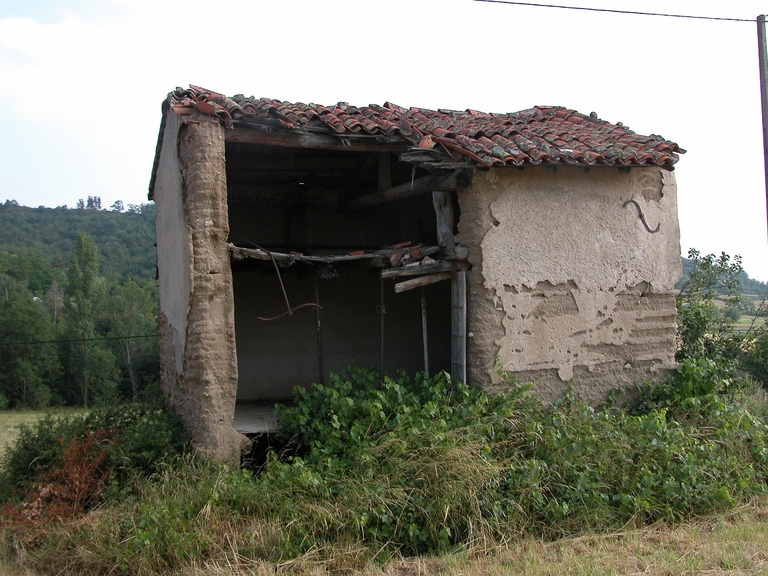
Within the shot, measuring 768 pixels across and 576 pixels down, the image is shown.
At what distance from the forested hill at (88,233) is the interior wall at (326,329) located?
125 ft

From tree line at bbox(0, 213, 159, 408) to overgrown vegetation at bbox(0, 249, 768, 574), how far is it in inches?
1032

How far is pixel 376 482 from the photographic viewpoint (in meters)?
5.70

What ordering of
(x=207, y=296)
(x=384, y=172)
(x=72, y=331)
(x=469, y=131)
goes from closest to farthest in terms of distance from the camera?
(x=207, y=296) → (x=469, y=131) → (x=384, y=172) → (x=72, y=331)

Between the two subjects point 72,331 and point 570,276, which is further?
point 72,331

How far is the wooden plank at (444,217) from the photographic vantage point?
7453 mm

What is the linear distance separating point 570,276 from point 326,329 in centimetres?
391

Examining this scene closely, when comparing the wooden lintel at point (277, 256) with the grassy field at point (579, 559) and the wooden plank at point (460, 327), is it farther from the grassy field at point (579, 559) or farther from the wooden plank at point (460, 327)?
the grassy field at point (579, 559)

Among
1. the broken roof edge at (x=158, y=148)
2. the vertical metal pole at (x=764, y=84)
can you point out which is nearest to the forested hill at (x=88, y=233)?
the broken roof edge at (x=158, y=148)

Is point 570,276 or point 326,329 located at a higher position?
point 570,276

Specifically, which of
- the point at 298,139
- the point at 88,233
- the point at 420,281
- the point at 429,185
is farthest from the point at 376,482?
the point at 88,233

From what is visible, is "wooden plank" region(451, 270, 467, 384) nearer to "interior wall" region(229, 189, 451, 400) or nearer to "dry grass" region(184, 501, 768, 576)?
"dry grass" region(184, 501, 768, 576)

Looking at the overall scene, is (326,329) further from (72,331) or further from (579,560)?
(72,331)

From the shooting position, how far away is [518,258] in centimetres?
736

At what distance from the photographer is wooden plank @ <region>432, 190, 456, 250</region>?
7.45 m
